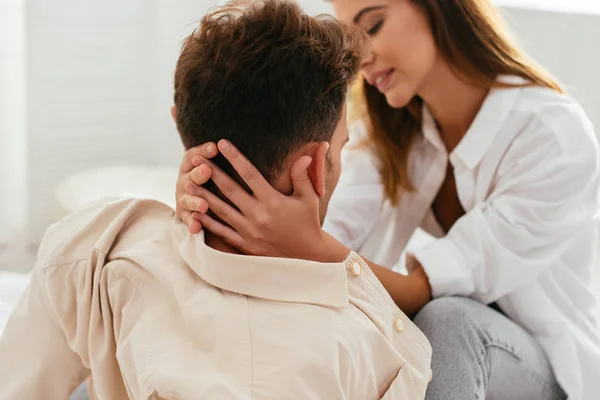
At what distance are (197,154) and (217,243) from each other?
4.8 inches

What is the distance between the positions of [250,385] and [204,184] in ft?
0.88

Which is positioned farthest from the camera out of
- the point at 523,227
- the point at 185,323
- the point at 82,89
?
the point at 82,89

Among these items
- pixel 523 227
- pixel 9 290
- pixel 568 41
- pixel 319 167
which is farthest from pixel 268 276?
pixel 568 41

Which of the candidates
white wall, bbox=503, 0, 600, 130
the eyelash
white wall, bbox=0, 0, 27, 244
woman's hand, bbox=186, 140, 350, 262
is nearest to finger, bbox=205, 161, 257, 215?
woman's hand, bbox=186, 140, 350, 262

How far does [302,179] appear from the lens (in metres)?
→ 0.93

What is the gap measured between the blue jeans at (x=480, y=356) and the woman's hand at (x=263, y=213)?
36 cm

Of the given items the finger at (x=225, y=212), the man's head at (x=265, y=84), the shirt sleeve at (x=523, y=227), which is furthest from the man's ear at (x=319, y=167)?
the shirt sleeve at (x=523, y=227)

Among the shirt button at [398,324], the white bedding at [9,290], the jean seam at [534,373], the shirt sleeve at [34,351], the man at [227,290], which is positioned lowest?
the white bedding at [9,290]

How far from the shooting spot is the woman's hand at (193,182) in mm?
915

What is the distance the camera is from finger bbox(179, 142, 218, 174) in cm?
90

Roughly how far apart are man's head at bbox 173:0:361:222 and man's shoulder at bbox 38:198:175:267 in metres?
0.12

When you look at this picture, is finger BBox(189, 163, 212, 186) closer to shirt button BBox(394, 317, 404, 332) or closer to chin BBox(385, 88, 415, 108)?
shirt button BBox(394, 317, 404, 332)

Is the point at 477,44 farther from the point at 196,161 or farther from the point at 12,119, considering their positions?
the point at 12,119

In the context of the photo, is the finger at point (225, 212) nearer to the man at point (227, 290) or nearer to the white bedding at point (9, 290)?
the man at point (227, 290)
